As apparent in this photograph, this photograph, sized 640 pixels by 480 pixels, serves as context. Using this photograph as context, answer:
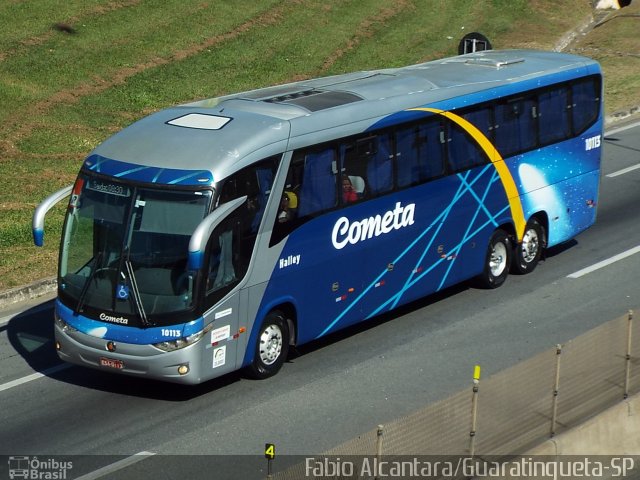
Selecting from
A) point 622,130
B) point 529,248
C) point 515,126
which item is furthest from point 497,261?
point 622,130

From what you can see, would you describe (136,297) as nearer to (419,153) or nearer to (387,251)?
(387,251)

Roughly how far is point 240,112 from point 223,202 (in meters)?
1.79

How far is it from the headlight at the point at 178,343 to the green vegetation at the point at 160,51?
650cm

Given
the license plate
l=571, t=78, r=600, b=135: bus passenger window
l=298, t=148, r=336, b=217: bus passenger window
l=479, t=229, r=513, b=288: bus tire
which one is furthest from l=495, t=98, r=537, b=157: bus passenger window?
the license plate

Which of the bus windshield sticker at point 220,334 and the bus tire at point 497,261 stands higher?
the bus windshield sticker at point 220,334

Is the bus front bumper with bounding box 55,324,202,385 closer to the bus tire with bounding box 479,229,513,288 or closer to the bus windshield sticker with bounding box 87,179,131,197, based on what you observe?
the bus windshield sticker with bounding box 87,179,131,197

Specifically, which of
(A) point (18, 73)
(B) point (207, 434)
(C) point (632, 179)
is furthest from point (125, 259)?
(A) point (18, 73)

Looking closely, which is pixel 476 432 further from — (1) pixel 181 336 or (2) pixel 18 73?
(2) pixel 18 73

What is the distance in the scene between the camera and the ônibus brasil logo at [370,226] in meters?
15.4

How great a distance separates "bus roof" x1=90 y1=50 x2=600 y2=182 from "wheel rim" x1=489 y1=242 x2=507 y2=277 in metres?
2.54

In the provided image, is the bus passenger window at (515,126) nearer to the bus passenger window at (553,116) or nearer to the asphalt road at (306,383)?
→ the bus passenger window at (553,116)

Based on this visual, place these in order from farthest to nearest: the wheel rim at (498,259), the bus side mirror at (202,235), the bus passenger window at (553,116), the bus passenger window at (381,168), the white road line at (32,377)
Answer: the bus passenger window at (553,116) → the wheel rim at (498,259) → the bus passenger window at (381,168) → the white road line at (32,377) → the bus side mirror at (202,235)

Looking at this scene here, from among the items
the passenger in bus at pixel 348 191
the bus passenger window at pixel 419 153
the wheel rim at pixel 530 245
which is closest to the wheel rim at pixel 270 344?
the passenger in bus at pixel 348 191

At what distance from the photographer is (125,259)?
13.6m
